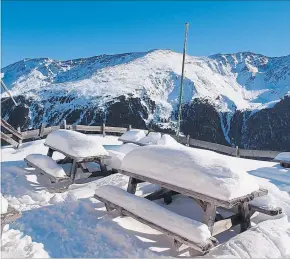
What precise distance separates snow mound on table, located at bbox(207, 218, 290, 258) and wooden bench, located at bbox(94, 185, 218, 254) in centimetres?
49

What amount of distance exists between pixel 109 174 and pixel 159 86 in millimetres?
103986

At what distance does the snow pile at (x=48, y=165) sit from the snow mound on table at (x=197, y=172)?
3389 mm

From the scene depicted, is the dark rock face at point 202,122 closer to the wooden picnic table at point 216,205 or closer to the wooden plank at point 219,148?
the wooden plank at point 219,148

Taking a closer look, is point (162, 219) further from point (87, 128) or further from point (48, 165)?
point (87, 128)

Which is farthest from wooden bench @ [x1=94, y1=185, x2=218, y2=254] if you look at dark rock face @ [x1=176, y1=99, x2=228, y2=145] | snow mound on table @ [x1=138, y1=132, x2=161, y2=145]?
dark rock face @ [x1=176, y1=99, x2=228, y2=145]

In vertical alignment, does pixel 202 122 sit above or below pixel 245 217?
below

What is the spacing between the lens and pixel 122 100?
9644 centimetres

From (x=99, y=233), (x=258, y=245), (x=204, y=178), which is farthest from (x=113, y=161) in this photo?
(x=258, y=245)

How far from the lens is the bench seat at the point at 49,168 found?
8.23 meters

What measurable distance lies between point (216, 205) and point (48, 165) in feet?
18.7

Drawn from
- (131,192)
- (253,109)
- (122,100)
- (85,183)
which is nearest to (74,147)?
(85,183)

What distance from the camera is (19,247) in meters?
4.75

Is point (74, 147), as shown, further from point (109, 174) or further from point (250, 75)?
Answer: point (250, 75)

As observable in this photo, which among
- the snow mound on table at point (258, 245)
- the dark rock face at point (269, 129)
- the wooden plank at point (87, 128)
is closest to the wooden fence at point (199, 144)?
the wooden plank at point (87, 128)
